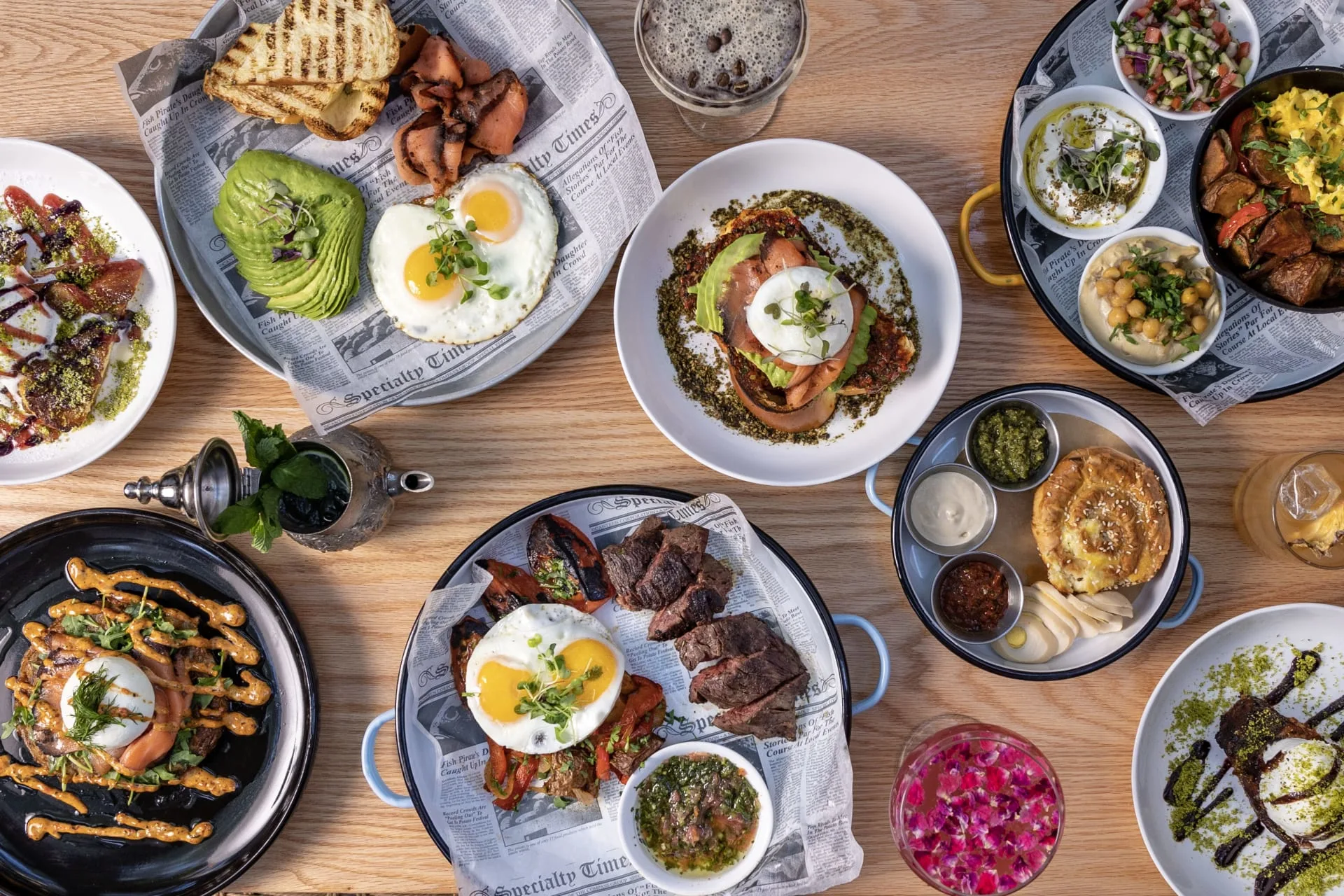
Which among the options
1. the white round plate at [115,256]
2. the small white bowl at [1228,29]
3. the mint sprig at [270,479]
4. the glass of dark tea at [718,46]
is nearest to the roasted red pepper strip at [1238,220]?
the small white bowl at [1228,29]

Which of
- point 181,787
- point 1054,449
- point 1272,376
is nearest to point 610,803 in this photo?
point 181,787

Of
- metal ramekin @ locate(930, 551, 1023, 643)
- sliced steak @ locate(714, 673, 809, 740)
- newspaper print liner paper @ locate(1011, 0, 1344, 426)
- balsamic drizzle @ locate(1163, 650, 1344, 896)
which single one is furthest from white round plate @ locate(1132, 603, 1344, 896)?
sliced steak @ locate(714, 673, 809, 740)

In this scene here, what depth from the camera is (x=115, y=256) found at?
125 inches

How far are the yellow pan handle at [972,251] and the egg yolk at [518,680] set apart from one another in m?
1.89

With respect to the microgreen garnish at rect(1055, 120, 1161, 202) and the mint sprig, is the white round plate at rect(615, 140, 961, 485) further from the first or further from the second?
the mint sprig

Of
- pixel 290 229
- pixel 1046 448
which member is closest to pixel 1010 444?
pixel 1046 448

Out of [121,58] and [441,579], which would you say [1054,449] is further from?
[121,58]

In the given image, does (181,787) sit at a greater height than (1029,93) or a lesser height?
lesser

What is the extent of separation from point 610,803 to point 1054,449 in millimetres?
2062

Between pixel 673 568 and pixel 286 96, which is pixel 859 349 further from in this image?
pixel 286 96

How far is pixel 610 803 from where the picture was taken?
3270 millimetres

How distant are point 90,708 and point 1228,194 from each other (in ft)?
13.5

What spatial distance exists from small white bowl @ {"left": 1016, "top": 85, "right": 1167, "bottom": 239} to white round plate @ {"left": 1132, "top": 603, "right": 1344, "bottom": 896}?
1.51 metres

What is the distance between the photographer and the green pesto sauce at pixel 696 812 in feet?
10.4
